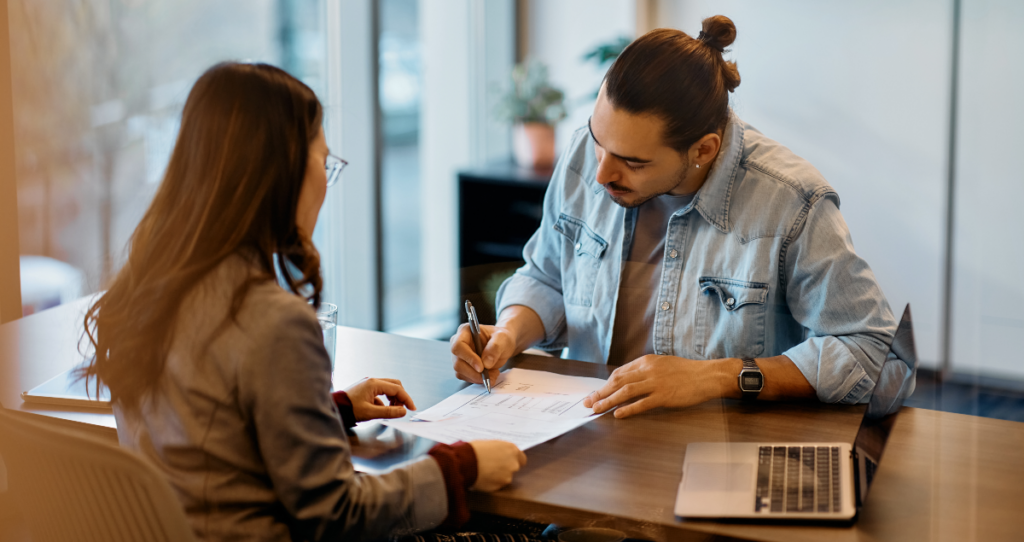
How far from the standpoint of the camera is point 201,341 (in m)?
0.73

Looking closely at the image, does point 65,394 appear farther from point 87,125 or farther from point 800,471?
point 800,471

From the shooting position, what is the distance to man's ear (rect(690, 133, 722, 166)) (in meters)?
1.17

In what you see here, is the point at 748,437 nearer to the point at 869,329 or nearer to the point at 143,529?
the point at 869,329

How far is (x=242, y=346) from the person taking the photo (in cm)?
71

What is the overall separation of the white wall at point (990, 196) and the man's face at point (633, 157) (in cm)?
41

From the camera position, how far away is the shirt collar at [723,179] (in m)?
1.19

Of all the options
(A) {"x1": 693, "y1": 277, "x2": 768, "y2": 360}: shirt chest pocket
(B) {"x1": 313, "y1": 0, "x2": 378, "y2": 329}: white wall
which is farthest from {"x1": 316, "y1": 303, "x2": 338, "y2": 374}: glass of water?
(B) {"x1": 313, "y1": 0, "x2": 378, "y2": 329}: white wall

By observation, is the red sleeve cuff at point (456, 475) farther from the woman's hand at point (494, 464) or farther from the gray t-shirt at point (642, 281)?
the gray t-shirt at point (642, 281)

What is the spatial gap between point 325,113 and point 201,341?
25 centimetres

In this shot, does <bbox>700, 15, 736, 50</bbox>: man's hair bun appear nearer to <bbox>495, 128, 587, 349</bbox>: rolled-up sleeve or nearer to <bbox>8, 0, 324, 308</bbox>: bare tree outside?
<bbox>495, 128, 587, 349</bbox>: rolled-up sleeve

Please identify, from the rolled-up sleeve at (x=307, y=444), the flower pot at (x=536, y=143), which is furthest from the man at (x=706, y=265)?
the flower pot at (x=536, y=143)

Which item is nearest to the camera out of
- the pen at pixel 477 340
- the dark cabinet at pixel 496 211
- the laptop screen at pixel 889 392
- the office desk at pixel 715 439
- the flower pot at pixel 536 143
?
the office desk at pixel 715 439

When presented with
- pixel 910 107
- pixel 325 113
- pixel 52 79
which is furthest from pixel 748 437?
pixel 52 79

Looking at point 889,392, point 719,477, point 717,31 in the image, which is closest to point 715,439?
point 719,477
